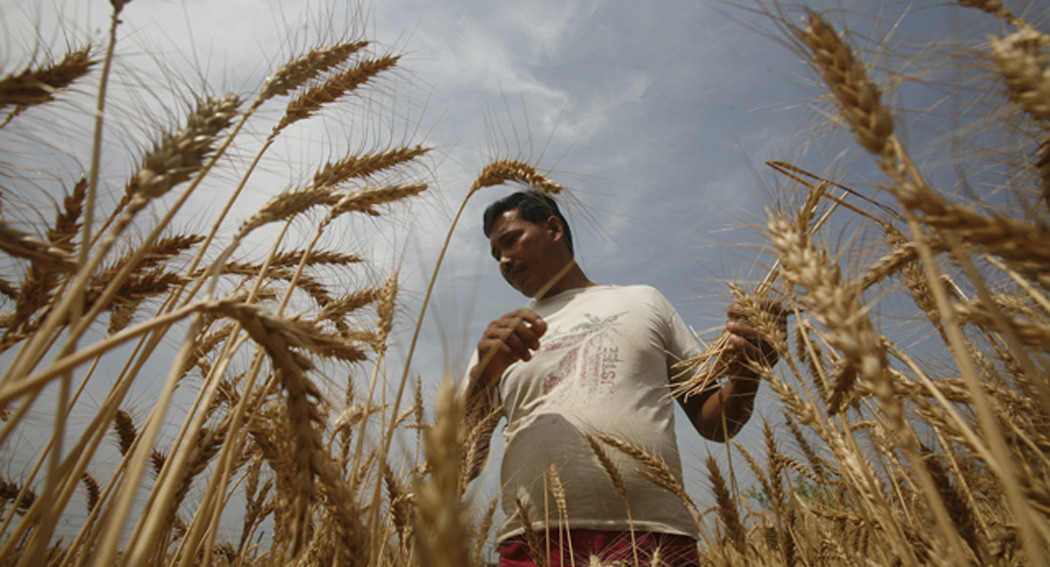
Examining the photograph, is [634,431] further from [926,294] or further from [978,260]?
[978,260]

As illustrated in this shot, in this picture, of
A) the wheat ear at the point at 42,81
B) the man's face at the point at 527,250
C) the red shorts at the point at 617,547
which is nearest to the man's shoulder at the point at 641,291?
the man's face at the point at 527,250

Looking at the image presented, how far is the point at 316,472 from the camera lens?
33.1 inches

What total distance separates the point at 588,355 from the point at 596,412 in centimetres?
35

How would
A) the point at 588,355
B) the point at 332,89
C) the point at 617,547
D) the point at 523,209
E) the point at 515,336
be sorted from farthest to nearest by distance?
the point at 523,209, the point at 588,355, the point at 617,547, the point at 515,336, the point at 332,89

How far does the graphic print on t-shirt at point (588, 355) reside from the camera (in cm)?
268

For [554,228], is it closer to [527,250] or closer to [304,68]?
[527,250]

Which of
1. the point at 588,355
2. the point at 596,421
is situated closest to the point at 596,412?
the point at 596,421

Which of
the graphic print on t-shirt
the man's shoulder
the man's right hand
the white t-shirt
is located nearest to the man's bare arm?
the man's right hand

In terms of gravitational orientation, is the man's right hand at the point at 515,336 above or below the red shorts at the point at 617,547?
above

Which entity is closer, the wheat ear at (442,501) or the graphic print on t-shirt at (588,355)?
the wheat ear at (442,501)

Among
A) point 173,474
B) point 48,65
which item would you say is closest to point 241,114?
point 48,65

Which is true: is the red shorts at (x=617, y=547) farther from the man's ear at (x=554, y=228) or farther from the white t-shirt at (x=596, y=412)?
the man's ear at (x=554, y=228)

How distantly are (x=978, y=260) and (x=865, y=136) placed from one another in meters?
0.96

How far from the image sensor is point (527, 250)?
360 cm
